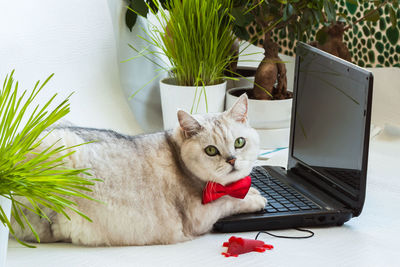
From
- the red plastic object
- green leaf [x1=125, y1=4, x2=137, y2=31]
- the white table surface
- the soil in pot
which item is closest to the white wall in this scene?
green leaf [x1=125, y1=4, x2=137, y2=31]

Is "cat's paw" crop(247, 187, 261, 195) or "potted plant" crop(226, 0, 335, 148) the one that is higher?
"potted plant" crop(226, 0, 335, 148)

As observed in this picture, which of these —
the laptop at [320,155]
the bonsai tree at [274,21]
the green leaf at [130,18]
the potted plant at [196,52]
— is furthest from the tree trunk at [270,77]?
the green leaf at [130,18]

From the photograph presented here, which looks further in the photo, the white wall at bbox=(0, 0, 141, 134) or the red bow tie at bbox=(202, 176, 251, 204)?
the white wall at bbox=(0, 0, 141, 134)

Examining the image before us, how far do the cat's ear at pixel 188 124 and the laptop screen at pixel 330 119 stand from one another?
31 centimetres

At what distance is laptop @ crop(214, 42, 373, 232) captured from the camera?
1100 mm

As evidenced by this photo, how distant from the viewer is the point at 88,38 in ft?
5.39

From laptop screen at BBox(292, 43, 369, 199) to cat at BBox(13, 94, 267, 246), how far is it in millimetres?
188

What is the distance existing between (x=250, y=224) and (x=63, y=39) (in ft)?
2.70

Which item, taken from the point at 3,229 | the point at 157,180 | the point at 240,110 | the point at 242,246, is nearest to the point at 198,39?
the point at 240,110

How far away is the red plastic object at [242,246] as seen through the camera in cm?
101

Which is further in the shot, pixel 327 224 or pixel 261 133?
pixel 261 133

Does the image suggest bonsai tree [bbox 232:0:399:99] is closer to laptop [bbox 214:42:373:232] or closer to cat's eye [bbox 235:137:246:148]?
laptop [bbox 214:42:373:232]

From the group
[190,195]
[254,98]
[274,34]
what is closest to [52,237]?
[190,195]

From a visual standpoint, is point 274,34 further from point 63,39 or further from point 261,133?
point 63,39
